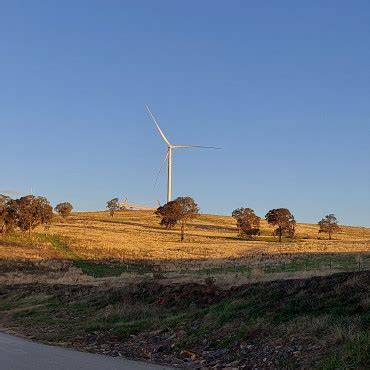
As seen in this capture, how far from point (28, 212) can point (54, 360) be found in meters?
73.4

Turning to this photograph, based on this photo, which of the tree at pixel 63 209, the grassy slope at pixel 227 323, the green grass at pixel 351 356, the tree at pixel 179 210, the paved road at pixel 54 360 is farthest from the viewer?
the tree at pixel 63 209

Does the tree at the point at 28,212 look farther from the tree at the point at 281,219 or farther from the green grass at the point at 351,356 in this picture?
the green grass at the point at 351,356

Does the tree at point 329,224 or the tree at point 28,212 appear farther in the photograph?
the tree at point 329,224

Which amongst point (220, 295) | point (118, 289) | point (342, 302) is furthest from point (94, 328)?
point (342, 302)

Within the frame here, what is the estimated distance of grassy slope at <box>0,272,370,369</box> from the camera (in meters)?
11.1

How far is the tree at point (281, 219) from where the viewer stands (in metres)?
104

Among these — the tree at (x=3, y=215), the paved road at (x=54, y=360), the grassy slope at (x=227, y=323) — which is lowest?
the paved road at (x=54, y=360)

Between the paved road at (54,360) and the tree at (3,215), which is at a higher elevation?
the tree at (3,215)

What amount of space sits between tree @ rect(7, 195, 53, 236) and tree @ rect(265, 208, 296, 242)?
4354cm

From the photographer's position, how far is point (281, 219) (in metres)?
104

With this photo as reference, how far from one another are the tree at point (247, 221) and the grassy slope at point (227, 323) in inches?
3373

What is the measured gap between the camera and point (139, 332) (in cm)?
1598

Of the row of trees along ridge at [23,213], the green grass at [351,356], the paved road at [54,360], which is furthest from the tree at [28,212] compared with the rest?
the green grass at [351,356]

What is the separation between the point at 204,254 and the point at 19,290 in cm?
3648
